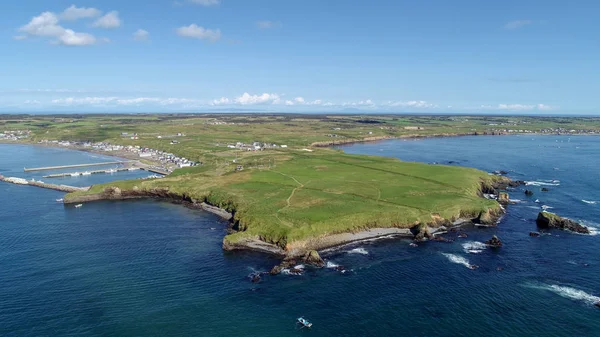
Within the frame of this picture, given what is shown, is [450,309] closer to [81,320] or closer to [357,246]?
[357,246]

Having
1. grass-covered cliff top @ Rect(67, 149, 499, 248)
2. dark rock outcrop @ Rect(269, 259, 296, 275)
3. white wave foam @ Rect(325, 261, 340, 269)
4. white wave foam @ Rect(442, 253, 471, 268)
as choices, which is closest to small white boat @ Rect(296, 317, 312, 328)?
dark rock outcrop @ Rect(269, 259, 296, 275)

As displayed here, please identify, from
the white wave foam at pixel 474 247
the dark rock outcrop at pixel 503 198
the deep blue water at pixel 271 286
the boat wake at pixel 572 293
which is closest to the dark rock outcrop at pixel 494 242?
the white wave foam at pixel 474 247

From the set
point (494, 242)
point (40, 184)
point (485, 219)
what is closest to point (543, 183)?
point (485, 219)

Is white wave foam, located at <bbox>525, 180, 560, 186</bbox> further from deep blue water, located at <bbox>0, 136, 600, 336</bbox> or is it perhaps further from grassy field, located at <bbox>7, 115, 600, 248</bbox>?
deep blue water, located at <bbox>0, 136, 600, 336</bbox>

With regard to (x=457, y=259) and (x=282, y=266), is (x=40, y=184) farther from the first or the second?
(x=457, y=259)

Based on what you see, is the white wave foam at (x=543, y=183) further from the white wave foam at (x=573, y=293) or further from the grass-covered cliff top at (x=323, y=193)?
the white wave foam at (x=573, y=293)

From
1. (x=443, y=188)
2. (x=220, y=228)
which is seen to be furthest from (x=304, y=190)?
(x=443, y=188)
